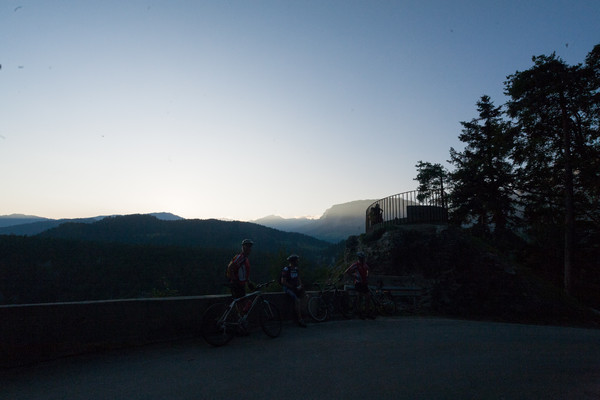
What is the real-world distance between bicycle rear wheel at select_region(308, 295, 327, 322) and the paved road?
9.30 feet

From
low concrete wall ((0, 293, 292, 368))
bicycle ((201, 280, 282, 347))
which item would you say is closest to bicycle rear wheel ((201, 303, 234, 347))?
bicycle ((201, 280, 282, 347))

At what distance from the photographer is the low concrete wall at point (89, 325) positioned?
200 inches

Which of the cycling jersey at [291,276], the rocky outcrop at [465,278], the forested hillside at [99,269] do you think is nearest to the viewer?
the cycling jersey at [291,276]

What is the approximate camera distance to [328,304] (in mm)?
10633

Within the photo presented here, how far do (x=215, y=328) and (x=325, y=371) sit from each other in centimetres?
270

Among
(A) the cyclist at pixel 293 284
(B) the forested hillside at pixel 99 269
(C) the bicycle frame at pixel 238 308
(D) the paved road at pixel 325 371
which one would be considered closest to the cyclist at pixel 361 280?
(A) the cyclist at pixel 293 284

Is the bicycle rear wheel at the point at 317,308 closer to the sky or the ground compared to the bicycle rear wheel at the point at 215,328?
closer to the ground

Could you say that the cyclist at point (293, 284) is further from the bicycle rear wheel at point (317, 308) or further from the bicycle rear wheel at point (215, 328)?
the bicycle rear wheel at point (215, 328)

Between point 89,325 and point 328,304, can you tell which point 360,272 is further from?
point 89,325

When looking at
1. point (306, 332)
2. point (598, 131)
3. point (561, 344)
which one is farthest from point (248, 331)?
point (598, 131)

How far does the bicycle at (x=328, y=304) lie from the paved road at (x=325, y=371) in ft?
9.57

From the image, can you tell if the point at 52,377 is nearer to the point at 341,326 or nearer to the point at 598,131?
the point at 341,326

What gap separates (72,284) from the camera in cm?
11344

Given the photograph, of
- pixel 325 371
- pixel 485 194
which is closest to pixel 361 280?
pixel 325 371
